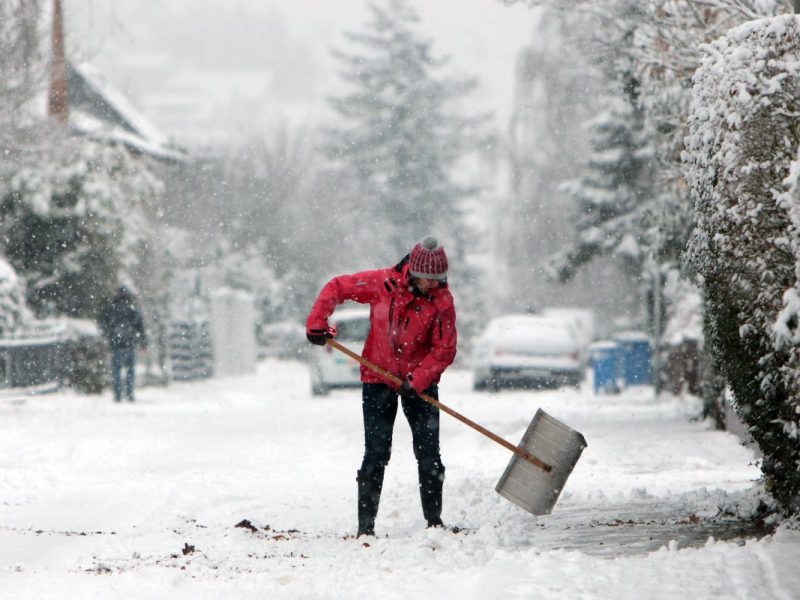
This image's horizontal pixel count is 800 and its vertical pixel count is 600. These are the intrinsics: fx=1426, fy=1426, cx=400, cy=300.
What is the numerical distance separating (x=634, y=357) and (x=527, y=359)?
2.99 meters

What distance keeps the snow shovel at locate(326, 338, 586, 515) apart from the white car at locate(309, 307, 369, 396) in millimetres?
14912

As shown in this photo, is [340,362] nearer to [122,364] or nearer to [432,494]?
[122,364]

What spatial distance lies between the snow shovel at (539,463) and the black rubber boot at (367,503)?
530 mm

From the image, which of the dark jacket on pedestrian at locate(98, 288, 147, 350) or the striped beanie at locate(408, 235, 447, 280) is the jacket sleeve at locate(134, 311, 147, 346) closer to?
the dark jacket on pedestrian at locate(98, 288, 147, 350)

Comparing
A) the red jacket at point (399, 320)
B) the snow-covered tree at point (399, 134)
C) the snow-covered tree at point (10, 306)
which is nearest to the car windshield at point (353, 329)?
the snow-covered tree at point (10, 306)

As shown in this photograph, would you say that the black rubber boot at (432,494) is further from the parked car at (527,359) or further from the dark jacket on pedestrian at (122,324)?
the parked car at (527,359)

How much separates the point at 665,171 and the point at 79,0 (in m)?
7.16

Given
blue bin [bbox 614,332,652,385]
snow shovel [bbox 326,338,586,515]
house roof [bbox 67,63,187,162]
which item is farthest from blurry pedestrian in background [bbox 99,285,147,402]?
house roof [bbox 67,63,187,162]

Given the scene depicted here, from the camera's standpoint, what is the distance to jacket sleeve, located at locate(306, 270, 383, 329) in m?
7.21

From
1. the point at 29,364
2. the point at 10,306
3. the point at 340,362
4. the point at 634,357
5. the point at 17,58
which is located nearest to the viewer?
the point at 29,364

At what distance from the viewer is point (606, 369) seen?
2522 centimetres

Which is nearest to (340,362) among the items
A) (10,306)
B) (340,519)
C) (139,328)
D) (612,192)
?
(139,328)

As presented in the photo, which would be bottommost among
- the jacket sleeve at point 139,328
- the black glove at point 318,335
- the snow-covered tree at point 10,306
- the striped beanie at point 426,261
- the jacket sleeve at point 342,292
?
the jacket sleeve at point 139,328

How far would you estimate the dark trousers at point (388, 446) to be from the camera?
7.34 m
